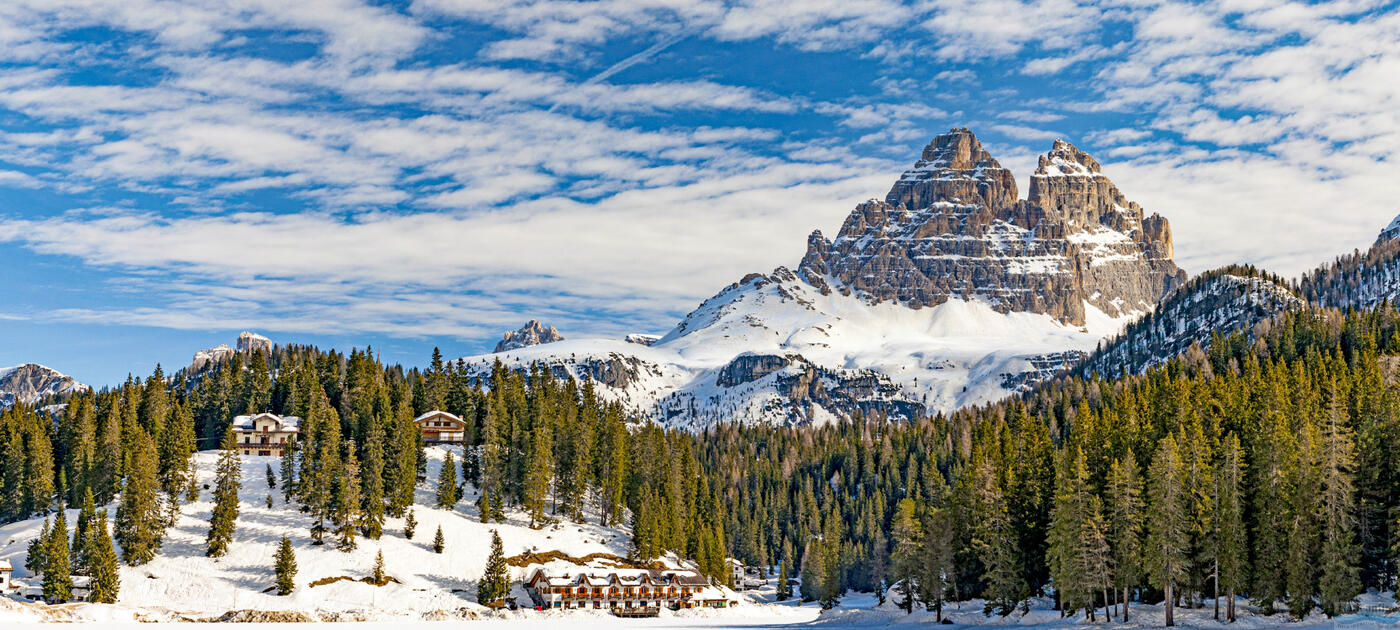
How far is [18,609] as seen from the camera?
104m

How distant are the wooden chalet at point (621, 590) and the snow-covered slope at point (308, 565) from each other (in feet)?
8.55

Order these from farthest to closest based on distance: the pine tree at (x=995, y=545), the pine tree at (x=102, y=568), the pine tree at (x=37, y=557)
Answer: the pine tree at (x=37, y=557) → the pine tree at (x=102, y=568) → the pine tree at (x=995, y=545)

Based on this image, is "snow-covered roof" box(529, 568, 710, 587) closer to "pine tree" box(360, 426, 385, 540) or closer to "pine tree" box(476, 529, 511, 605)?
"pine tree" box(476, 529, 511, 605)

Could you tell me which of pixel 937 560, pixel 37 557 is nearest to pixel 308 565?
pixel 37 557

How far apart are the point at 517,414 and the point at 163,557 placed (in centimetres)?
5456

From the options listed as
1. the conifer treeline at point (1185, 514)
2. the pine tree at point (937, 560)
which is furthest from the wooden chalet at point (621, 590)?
the pine tree at point (937, 560)

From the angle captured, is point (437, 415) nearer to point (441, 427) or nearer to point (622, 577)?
point (441, 427)

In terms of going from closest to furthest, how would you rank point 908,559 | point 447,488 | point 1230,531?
point 1230,531
point 908,559
point 447,488

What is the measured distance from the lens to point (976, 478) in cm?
11025

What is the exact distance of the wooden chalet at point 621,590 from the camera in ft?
425

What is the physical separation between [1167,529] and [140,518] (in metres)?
96.8

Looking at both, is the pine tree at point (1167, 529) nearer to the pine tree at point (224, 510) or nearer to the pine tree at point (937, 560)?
the pine tree at point (937, 560)

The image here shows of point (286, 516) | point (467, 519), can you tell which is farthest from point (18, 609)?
point (467, 519)

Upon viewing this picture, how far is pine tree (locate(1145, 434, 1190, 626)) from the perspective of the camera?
86750 mm
